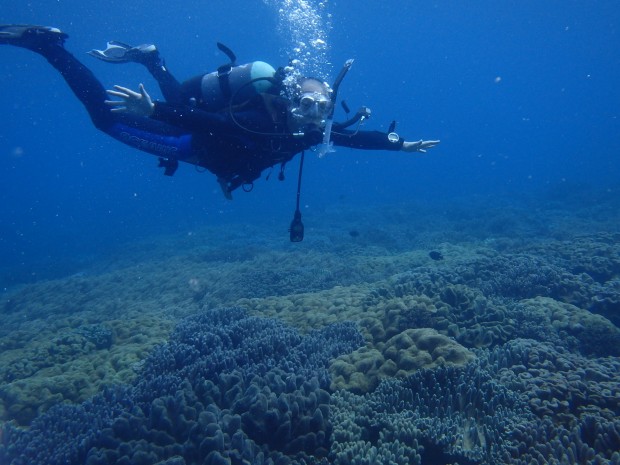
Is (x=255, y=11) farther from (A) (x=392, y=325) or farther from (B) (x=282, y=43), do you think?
(A) (x=392, y=325)

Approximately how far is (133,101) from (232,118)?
1252mm

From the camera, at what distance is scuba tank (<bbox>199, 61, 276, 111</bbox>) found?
217 inches

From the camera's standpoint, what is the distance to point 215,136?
5.14m

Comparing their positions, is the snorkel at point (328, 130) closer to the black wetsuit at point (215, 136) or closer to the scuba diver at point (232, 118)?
the scuba diver at point (232, 118)

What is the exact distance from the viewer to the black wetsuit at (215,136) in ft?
16.8

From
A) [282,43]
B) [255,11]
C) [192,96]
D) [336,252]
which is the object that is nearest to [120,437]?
[192,96]

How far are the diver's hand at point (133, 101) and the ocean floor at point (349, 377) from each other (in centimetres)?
335

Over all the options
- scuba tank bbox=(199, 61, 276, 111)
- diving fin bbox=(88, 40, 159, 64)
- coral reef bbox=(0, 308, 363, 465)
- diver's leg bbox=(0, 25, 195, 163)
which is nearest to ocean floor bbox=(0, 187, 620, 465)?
coral reef bbox=(0, 308, 363, 465)

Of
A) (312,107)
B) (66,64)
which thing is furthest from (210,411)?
(66,64)

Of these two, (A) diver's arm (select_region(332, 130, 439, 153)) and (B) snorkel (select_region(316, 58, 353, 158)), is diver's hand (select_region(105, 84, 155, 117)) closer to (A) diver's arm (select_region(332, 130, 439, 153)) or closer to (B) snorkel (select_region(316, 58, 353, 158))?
(B) snorkel (select_region(316, 58, 353, 158))

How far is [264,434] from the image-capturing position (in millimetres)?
3439

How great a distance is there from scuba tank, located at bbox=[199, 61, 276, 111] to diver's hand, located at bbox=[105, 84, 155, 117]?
1546mm

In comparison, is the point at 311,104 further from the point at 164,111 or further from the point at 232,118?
the point at 164,111

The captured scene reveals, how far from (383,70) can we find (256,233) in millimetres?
120582
